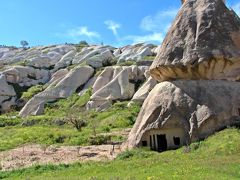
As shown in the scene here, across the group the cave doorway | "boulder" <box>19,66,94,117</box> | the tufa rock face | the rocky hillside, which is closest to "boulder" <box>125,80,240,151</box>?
the cave doorway

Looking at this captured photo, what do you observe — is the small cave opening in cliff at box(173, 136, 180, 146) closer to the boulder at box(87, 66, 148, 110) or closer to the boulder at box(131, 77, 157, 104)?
the boulder at box(131, 77, 157, 104)

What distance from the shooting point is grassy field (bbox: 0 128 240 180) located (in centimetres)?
1541

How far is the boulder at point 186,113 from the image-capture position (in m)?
24.7

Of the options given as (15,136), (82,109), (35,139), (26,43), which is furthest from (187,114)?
(26,43)

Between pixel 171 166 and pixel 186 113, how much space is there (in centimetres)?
806

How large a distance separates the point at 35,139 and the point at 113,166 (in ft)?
60.9

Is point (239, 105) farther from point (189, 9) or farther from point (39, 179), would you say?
point (39, 179)

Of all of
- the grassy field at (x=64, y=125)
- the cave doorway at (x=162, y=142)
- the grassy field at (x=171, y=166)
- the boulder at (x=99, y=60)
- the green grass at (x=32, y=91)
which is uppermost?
the boulder at (x=99, y=60)

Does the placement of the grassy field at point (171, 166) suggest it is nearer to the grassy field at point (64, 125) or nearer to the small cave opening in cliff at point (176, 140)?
the small cave opening in cliff at point (176, 140)

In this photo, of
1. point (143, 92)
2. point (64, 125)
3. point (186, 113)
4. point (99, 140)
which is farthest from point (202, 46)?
point (143, 92)

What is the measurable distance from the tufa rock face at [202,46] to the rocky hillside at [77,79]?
23980mm

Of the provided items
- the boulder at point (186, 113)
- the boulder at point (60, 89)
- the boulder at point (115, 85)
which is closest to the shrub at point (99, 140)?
the boulder at point (186, 113)

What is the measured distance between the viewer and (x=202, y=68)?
85.8 feet

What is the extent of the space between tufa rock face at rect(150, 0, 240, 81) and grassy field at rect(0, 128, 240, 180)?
179 inches
